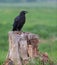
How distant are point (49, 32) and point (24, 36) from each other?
17.2 m

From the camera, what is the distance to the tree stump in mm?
9523

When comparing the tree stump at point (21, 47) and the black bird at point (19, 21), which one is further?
the black bird at point (19, 21)

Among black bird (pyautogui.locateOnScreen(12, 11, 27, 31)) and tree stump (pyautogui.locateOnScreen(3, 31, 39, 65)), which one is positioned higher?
black bird (pyautogui.locateOnScreen(12, 11, 27, 31))

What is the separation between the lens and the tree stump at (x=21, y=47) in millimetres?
9523

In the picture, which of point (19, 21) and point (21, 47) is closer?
point (21, 47)

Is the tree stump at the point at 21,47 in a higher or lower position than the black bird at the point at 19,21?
A: lower

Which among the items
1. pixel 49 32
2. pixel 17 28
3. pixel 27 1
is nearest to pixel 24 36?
pixel 17 28

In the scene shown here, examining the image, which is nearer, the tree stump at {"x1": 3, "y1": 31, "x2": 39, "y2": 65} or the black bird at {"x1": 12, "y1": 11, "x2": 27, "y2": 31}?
the tree stump at {"x1": 3, "y1": 31, "x2": 39, "y2": 65}

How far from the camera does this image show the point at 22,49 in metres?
9.56

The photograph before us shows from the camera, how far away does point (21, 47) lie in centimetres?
954

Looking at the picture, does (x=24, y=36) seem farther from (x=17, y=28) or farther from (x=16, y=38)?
(x=17, y=28)

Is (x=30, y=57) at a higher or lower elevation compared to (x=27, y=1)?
higher

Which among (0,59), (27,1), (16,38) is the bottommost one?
(27,1)

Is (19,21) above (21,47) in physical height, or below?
above
